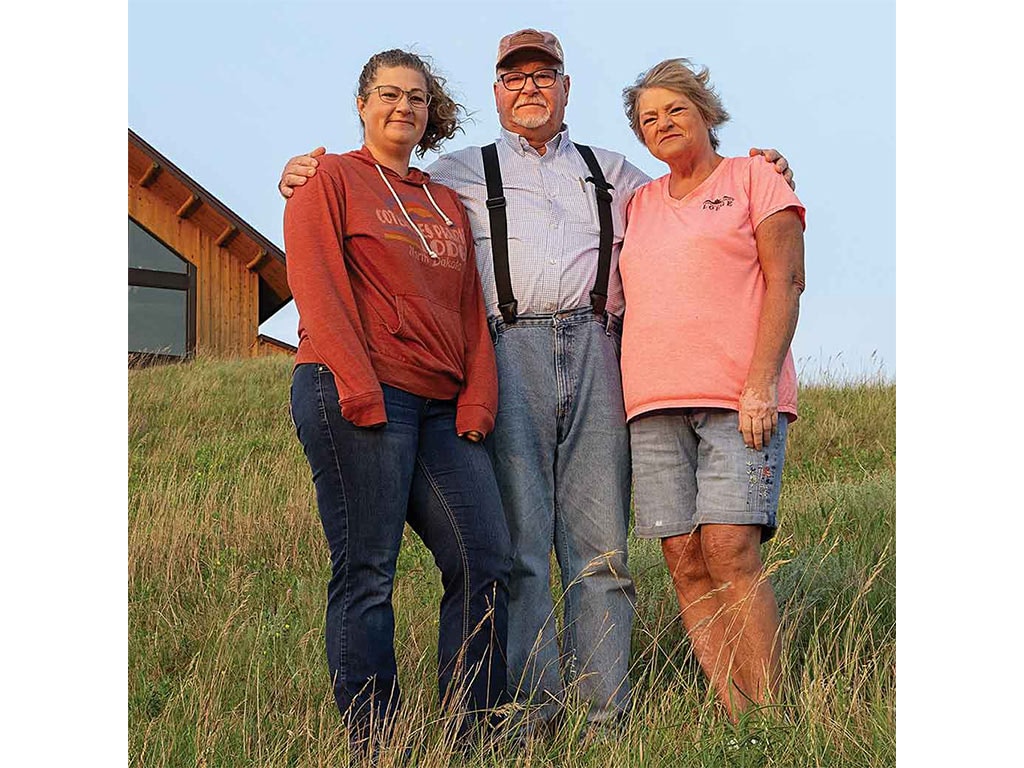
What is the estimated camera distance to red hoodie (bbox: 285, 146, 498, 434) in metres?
3.44

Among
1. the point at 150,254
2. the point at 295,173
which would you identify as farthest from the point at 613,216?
the point at 150,254

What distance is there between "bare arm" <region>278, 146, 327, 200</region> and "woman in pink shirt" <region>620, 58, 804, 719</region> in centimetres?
117

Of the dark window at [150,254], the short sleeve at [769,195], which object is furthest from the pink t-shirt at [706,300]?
the dark window at [150,254]

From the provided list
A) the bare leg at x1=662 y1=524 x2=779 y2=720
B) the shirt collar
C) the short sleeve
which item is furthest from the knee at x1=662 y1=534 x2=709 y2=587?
the shirt collar

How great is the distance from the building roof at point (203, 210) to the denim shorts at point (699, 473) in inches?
537

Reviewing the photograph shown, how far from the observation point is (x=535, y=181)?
4168mm

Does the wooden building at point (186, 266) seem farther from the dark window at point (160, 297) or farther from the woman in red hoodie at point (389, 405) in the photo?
the woman in red hoodie at point (389, 405)

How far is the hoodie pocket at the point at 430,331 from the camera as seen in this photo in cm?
358

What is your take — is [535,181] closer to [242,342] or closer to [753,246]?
[753,246]

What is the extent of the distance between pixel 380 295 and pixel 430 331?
20 centimetres

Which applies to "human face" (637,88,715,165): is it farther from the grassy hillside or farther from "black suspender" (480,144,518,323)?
the grassy hillside

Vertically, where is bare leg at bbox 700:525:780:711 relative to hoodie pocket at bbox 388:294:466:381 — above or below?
below
